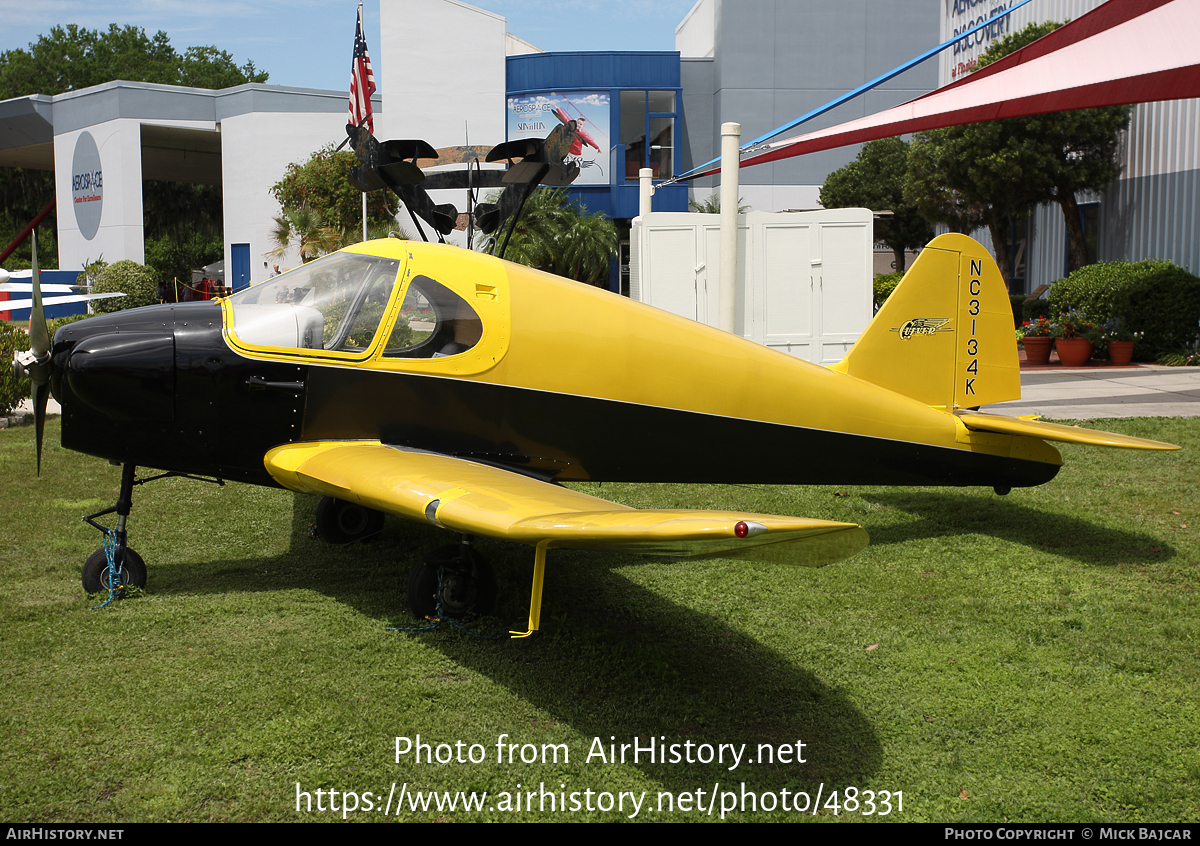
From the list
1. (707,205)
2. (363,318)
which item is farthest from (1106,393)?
(707,205)

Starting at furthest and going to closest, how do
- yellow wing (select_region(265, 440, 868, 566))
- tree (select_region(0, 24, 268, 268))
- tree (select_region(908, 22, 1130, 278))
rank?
tree (select_region(0, 24, 268, 268))
tree (select_region(908, 22, 1130, 278))
yellow wing (select_region(265, 440, 868, 566))

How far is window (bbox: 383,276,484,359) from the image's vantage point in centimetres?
502

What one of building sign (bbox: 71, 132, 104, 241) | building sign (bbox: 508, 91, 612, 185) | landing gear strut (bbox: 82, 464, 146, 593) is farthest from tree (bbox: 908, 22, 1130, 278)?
building sign (bbox: 71, 132, 104, 241)

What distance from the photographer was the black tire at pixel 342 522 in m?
6.39

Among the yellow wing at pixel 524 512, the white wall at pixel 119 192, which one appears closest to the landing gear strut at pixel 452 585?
the yellow wing at pixel 524 512

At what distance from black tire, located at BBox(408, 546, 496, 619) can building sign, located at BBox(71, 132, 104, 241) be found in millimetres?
40563

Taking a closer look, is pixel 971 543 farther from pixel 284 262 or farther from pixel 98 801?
pixel 284 262

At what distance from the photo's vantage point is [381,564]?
5.96 metres

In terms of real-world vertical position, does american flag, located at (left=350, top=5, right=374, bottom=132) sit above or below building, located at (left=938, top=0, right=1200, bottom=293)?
above

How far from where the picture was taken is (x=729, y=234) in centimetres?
1194

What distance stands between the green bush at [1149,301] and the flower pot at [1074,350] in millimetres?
1048

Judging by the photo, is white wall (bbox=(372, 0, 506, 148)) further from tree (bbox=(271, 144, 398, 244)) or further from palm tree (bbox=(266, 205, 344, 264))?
palm tree (bbox=(266, 205, 344, 264))
